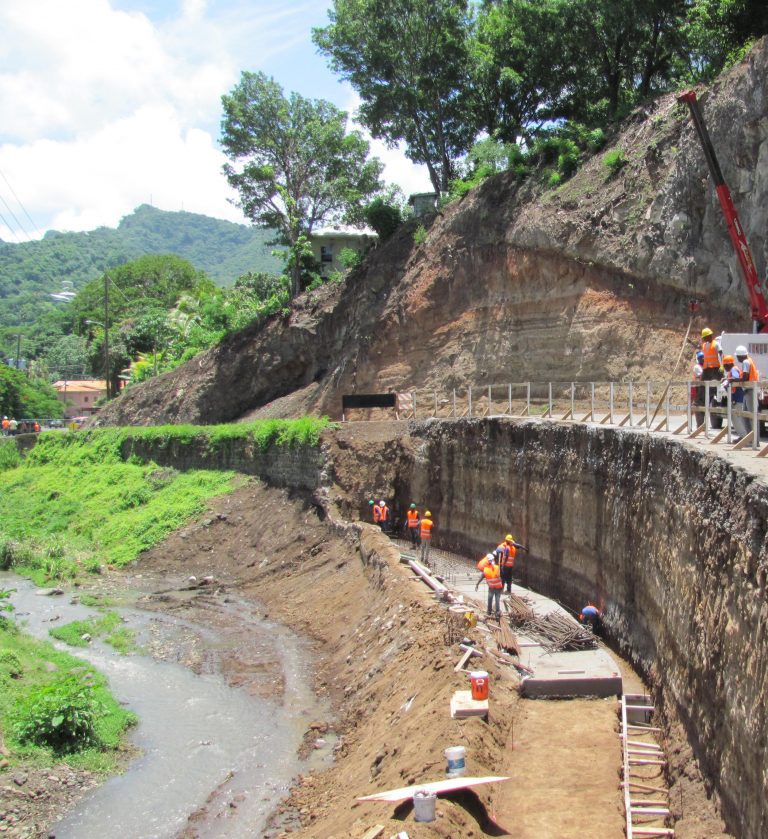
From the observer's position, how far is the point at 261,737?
54.6 ft

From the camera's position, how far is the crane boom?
23.2m

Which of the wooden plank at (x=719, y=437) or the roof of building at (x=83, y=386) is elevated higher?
the roof of building at (x=83, y=386)

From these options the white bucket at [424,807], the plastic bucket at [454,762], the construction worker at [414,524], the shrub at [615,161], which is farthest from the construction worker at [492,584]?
the shrub at [615,161]

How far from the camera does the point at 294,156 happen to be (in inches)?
1880

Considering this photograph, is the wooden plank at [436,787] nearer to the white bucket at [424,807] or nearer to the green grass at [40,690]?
the white bucket at [424,807]

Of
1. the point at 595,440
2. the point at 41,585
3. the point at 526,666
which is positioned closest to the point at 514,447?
the point at 595,440

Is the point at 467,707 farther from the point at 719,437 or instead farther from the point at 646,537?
the point at 719,437

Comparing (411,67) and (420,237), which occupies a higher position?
(411,67)

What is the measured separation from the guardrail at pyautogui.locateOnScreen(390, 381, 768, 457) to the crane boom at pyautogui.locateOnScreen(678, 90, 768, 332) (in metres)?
2.62

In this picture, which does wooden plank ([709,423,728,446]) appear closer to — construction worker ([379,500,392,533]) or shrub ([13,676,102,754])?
shrub ([13,676,102,754])

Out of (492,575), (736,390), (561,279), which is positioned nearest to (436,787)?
(492,575)

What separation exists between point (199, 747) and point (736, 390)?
38.5ft

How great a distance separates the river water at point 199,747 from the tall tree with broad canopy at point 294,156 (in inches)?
1185

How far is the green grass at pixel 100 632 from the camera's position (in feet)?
74.5
